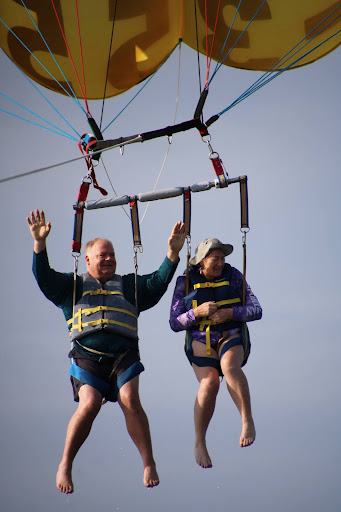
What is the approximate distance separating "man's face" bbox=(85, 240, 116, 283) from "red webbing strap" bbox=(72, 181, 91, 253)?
0.15 m

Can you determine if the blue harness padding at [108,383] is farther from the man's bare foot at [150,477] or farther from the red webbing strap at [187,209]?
the red webbing strap at [187,209]

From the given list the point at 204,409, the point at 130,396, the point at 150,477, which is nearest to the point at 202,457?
the point at 204,409

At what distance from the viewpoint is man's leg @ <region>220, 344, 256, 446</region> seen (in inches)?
316

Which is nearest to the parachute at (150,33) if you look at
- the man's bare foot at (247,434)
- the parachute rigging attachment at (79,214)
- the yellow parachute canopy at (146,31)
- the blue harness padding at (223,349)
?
the yellow parachute canopy at (146,31)

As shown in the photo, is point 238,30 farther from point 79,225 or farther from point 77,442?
point 77,442

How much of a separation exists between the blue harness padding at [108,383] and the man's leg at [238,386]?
2.55ft

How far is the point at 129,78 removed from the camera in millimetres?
10828

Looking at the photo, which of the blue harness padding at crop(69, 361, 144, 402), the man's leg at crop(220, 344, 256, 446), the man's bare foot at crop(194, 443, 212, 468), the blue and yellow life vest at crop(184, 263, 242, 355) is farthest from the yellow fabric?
the man's bare foot at crop(194, 443, 212, 468)

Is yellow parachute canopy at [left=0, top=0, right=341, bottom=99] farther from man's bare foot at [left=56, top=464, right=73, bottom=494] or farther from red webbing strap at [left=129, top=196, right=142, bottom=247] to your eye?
man's bare foot at [left=56, top=464, right=73, bottom=494]

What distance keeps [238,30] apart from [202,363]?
171 inches

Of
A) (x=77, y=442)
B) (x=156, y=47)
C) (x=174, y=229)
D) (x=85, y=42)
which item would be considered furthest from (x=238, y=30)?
(x=77, y=442)

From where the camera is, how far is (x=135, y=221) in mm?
8438

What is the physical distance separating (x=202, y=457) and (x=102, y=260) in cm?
196

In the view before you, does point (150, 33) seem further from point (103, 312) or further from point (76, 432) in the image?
point (76, 432)
